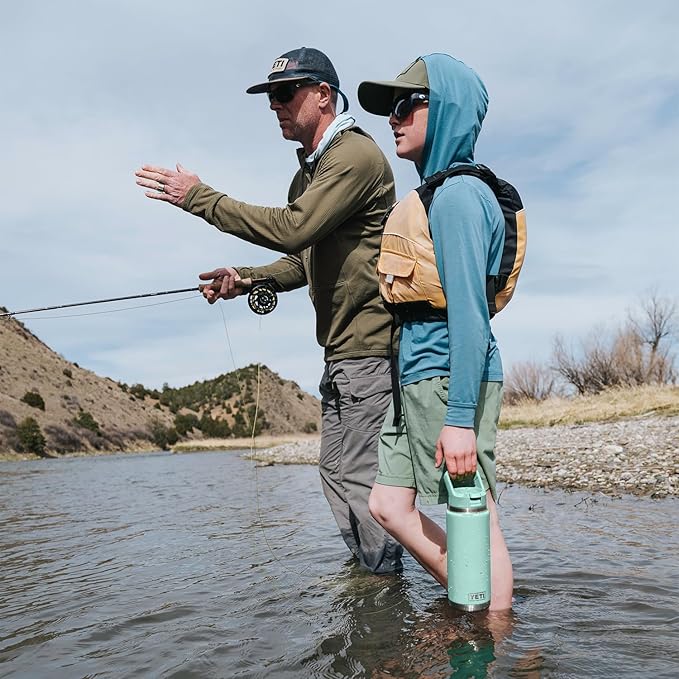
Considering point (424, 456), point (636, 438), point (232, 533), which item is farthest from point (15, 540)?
point (636, 438)

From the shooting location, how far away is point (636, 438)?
415 inches

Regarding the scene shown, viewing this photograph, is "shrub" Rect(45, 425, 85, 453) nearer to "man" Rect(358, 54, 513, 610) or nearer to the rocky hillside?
the rocky hillside

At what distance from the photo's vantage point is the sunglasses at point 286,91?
12.0 ft

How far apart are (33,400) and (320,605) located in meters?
43.4

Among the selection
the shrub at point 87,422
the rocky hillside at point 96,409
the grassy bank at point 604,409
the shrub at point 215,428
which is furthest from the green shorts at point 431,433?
the shrub at point 215,428

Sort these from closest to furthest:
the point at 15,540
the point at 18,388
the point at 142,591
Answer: the point at 142,591 < the point at 15,540 < the point at 18,388

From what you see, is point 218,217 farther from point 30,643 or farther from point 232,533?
point 232,533

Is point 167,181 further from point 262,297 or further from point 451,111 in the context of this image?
point 451,111

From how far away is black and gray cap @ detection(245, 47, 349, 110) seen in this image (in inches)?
141

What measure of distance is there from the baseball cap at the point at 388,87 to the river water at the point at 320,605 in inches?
86.3

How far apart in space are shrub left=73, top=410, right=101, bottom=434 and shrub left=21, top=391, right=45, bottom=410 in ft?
7.53

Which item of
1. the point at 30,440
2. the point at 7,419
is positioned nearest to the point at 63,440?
the point at 7,419

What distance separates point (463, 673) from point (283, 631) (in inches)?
39.8

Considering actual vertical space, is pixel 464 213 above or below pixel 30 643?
above
